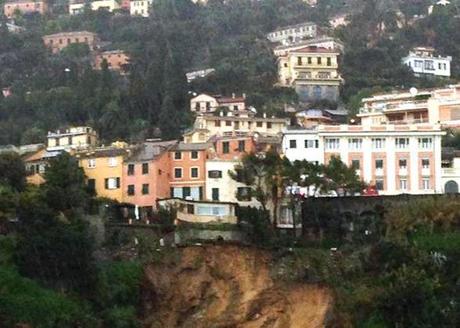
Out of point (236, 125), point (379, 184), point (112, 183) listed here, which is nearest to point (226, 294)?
point (112, 183)

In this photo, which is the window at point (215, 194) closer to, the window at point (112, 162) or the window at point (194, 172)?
the window at point (194, 172)

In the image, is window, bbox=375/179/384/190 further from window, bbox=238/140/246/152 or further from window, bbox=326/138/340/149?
window, bbox=238/140/246/152

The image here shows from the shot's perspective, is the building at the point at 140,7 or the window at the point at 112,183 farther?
the building at the point at 140,7

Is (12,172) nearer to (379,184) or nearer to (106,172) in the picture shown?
(106,172)

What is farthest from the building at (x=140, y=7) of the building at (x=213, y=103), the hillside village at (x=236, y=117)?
the building at (x=213, y=103)

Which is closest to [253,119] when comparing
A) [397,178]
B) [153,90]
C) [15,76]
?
[153,90]
